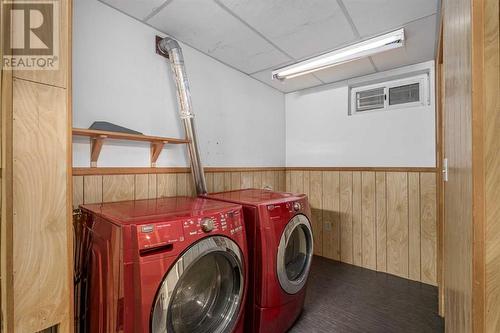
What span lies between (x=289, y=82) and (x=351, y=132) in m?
0.94

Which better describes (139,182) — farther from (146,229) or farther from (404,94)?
(404,94)

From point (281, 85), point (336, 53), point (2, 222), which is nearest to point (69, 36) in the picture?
point (2, 222)

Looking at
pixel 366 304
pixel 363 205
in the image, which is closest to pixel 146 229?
pixel 366 304

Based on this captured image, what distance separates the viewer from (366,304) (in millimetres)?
1938

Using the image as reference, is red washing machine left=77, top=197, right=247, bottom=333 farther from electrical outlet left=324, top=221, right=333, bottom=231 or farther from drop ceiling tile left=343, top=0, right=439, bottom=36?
electrical outlet left=324, top=221, right=333, bottom=231

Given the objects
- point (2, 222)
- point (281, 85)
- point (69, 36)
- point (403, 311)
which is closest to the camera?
point (2, 222)

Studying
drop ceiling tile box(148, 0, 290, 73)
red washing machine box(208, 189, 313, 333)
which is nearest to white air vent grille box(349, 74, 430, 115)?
drop ceiling tile box(148, 0, 290, 73)

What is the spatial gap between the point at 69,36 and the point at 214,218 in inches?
38.1

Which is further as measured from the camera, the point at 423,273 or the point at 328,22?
the point at 423,273

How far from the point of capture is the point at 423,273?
2271 millimetres

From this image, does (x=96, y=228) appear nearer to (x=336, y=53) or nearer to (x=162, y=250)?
(x=162, y=250)

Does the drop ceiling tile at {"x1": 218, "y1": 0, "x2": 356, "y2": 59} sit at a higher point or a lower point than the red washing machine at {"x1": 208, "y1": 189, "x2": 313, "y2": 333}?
higher

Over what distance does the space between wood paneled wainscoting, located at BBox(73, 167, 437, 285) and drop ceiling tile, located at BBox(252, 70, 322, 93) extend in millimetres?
1048

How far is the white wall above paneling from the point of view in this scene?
1533 mm
